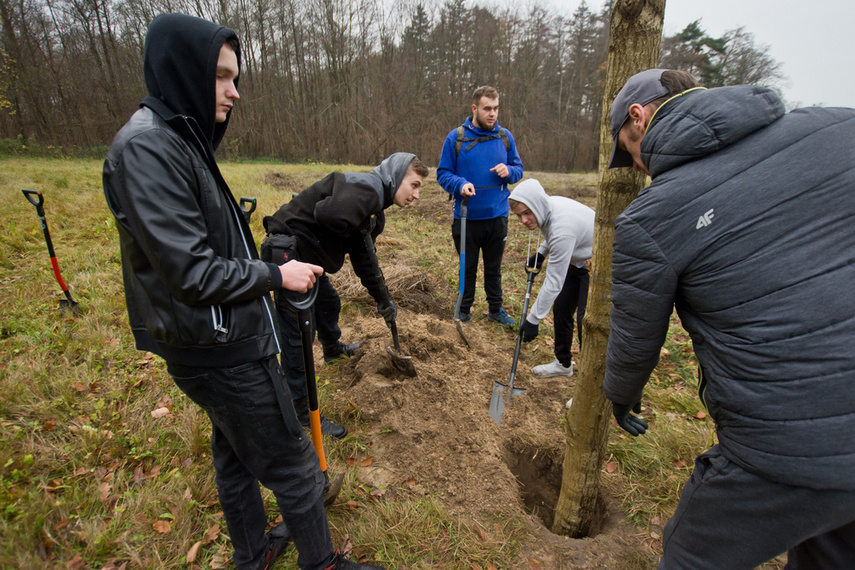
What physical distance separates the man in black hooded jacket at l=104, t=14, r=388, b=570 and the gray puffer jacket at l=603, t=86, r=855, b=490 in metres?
1.32

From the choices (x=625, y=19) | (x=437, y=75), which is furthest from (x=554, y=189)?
(x=437, y=75)

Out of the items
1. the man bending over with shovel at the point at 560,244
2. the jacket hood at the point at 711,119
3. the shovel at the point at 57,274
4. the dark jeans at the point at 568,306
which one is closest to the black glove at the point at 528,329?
the man bending over with shovel at the point at 560,244

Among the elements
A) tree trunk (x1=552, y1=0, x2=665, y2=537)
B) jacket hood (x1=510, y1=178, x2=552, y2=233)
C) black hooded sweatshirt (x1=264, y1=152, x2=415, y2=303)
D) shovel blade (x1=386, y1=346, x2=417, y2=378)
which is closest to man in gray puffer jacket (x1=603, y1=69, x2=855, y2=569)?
tree trunk (x1=552, y1=0, x2=665, y2=537)

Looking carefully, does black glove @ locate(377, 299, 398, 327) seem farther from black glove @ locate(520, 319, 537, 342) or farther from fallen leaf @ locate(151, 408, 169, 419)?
fallen leaf @ locate(151, 408, 169, 419)

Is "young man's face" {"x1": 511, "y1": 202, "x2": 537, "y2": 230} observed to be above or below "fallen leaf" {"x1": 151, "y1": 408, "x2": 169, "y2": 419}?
above

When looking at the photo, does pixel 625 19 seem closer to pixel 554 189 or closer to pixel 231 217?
pixel 231 217

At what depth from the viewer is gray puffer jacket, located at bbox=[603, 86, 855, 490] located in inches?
44.2

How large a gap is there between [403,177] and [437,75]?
27.8 meters

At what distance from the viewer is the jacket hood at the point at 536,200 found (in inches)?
133

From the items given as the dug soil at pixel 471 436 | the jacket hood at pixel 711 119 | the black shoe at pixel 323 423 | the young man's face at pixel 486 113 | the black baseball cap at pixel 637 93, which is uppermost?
the young man's face at pixel 486 113

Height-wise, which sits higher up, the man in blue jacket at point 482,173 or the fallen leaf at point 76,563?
the man in blue jacket at point 482,173

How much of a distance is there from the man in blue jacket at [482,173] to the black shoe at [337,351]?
1.58 metres

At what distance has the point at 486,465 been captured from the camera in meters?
2.85

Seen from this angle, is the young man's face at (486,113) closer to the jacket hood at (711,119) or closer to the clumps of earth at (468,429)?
the clumps of earth at (468,429)
